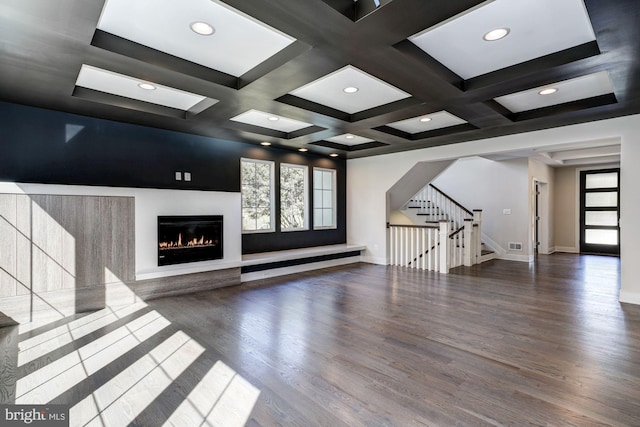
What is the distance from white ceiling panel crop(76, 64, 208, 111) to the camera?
3301mm

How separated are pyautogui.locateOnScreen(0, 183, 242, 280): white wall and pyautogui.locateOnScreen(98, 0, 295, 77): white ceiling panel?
2374 mm

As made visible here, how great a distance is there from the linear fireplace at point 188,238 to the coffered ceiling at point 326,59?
4.90 ft

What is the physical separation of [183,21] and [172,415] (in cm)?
274

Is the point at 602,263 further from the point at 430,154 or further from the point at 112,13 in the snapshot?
the point at 112,13

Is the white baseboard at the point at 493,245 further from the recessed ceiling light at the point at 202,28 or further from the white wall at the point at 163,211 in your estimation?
the recessed ceiling light at the point at 202,28

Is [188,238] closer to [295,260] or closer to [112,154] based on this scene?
[112,154]

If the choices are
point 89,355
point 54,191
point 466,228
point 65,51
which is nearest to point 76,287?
point 54,191

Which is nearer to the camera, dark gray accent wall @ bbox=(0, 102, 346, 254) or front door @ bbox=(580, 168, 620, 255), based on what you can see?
dark gray accent wall @ bbox=(0, 102, 346, 254)

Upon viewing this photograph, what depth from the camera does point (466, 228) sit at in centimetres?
725

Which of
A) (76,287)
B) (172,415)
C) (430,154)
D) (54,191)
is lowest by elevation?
(172,415)

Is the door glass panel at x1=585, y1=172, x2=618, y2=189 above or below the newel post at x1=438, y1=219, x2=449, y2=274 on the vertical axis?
above

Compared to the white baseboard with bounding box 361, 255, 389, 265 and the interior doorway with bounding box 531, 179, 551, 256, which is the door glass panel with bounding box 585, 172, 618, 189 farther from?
the white baseboard with bounding box 361, 255, 389, 265

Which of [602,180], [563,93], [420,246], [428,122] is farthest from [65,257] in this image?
[602,180]

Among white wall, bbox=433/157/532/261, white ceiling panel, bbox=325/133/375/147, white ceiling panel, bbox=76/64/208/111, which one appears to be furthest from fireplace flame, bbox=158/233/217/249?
white wall, bbox=433/157/532/261
